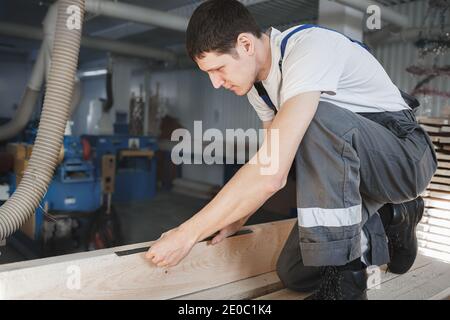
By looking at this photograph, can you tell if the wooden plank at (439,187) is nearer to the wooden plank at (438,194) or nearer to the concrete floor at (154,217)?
the wooden plank at (438,194)

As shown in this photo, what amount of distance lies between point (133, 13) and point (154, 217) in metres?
2.64

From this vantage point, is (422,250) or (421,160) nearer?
(421,160)

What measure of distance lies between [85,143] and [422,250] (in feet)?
10.3

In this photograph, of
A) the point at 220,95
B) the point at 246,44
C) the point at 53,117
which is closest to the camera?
the point at 246,44

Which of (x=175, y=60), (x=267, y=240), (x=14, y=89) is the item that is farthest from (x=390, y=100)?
(x=14, y=89)

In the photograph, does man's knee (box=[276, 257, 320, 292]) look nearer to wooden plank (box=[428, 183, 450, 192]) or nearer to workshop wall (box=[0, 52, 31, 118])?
wooden plank (box=[428, 183, 450, 192])

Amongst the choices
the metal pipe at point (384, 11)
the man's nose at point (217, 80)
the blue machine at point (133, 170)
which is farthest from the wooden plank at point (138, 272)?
the blue machine at point (133, 170)


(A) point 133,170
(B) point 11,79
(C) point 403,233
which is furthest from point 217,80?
(B) point 11,79

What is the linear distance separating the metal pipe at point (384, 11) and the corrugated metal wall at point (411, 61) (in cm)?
19

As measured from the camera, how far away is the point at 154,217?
539 cm

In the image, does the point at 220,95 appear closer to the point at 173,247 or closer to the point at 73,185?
the point at 73,185
